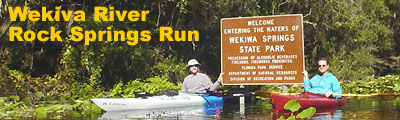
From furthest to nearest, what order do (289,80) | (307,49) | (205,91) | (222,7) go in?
(307,49)
(222,7)
(205,91)
(289,80)

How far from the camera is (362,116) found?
13.6 m

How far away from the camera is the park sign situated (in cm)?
1670

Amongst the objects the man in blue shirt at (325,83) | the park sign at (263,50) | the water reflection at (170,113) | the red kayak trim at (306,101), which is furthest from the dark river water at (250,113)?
the park sign at (263,50)

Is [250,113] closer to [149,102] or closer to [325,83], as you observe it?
[325,83]

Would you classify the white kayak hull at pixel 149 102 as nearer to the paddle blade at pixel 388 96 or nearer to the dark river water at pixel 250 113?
the dark river water at pixel 250 113

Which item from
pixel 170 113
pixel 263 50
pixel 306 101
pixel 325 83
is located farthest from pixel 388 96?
pixel 170 113

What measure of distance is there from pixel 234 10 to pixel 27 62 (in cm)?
679

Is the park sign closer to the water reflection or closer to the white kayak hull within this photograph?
the white kayak hull

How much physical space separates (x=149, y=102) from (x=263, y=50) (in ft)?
9.71

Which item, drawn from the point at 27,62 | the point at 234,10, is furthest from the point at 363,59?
the point at 27,62

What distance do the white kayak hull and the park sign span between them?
0.92 meters

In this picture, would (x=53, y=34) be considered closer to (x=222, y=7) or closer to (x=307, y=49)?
(x=222, y=7)

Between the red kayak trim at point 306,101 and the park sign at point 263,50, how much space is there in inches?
49.8

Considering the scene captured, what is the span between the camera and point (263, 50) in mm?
17031
